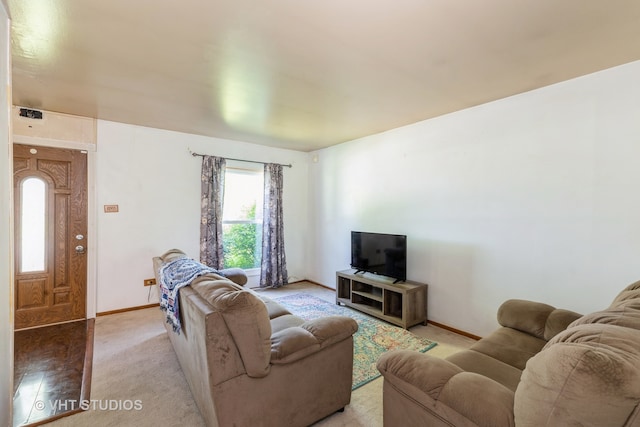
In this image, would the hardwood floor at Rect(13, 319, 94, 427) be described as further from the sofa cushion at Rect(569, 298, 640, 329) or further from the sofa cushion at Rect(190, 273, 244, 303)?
Answer: the sofa cushion at Rect(569, 298, 640, 329)

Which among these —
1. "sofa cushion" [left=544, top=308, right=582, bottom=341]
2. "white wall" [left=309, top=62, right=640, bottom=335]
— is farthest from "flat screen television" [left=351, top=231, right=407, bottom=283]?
"sofa cushion" [left=544, top=308, right=582, bottom=341]

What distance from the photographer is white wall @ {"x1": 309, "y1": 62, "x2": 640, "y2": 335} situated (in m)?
2.31

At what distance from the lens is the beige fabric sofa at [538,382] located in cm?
83

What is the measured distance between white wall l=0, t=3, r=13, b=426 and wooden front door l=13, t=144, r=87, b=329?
2.21m

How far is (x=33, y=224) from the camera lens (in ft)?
11.2

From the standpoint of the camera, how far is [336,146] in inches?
197

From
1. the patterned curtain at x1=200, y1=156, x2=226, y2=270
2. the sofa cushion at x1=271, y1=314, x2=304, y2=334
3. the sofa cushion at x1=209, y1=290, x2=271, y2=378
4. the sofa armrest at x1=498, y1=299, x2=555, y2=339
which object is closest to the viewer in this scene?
the sofa cushion at x1=209, y1=290, x2=271, y2=378

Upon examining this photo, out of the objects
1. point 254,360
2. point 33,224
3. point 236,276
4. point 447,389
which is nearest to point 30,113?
point 33,224

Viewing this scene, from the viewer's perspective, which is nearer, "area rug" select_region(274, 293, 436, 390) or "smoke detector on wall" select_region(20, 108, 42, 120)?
"area rug" select_region(274, 293, 436, 390)

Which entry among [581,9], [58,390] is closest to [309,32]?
[581,9]

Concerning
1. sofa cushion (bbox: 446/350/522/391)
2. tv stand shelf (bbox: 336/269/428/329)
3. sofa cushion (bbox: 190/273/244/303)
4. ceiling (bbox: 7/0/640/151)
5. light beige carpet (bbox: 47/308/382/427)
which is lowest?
light beige carpet (bbox: 47/308/382/427)

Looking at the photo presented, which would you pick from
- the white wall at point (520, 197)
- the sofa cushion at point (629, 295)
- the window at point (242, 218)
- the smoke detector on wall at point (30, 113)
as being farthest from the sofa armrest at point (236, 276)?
the sofa cushion at point (629, 295)

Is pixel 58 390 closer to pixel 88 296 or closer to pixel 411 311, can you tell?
pixel 88 296

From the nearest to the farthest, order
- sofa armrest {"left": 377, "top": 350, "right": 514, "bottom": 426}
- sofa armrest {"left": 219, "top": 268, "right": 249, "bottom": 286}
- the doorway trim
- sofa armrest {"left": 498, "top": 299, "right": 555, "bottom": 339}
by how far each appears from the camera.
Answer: sofa armrest {"left": 377, "top": 350, "right": 514, "bottom": 426} < sofa armrest {"left": 498, "top": 299, "right": 555, "bottom": 339} < sofa armrest {"left": 219, "top": 268, "right": 249, "bottom": 286} < the doorway trim
